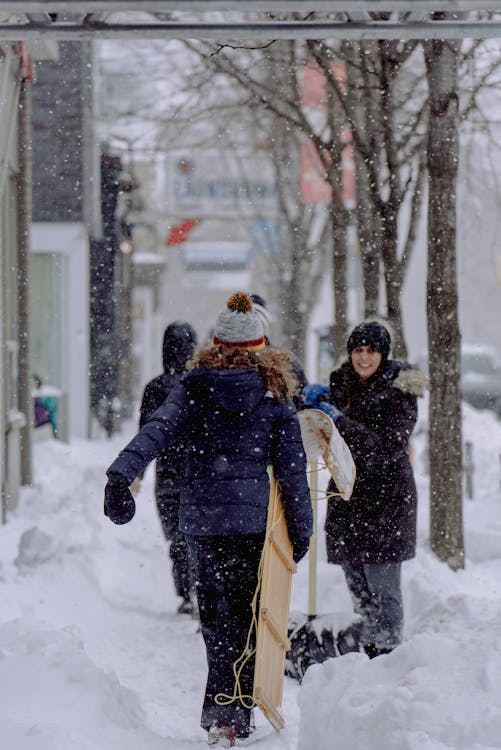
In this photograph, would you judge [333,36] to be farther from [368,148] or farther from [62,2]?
[368,148]

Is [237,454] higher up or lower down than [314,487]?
higher up

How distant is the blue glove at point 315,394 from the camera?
5.49 metres

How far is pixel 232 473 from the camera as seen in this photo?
4562 mm

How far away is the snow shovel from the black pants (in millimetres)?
612

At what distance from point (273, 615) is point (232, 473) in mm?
634

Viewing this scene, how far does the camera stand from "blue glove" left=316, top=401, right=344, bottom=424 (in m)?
5.35

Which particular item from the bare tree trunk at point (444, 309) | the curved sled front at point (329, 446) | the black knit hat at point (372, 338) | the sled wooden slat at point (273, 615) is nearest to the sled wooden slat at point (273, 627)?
the sled wooden slat at point (273, 615)

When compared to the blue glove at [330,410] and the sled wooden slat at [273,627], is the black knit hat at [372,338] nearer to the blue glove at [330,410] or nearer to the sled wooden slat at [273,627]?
the blue glove at [330,410]

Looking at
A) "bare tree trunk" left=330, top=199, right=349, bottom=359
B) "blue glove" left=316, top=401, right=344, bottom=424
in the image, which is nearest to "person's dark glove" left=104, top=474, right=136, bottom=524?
"blue glove" left=316, top=401, right=344, bottom=424

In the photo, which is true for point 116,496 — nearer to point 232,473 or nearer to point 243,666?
point 232,473

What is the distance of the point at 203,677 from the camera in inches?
239

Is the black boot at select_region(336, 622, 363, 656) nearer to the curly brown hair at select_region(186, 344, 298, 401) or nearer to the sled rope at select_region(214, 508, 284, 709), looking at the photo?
the sled rope at select_region(214, 508, 284, 709)

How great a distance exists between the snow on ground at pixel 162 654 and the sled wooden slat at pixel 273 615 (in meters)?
0.15

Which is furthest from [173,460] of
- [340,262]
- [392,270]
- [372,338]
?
[340,262]
